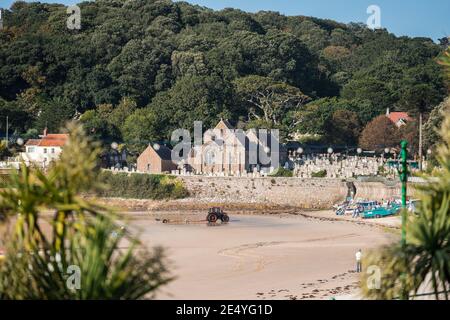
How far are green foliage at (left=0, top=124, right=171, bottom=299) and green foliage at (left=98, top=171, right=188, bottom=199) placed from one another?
40.0 metres

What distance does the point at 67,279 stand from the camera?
7.18 metres

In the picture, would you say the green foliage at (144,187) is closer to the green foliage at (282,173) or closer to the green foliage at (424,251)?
the green foliage at (282,173)

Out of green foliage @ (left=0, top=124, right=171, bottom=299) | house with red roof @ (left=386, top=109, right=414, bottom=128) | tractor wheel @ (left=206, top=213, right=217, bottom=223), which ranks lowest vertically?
tractor wheel @ (left=206, top=213, right=217, bottom=223)

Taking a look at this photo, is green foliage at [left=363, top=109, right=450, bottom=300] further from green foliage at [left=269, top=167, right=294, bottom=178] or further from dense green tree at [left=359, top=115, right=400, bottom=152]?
dense green tree at [left=359, top=115, right=400, bottom=152]

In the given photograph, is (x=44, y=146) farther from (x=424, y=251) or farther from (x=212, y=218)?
(x=424, y=251)

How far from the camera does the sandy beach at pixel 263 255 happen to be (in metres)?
21.1

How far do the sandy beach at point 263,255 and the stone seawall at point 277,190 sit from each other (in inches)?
185

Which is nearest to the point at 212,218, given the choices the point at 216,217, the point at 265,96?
the point at 216,217

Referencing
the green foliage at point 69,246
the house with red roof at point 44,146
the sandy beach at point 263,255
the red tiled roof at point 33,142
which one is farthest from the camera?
the red tiled roof at point 33,142

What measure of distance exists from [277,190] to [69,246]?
4002cm

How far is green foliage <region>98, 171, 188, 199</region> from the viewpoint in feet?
155

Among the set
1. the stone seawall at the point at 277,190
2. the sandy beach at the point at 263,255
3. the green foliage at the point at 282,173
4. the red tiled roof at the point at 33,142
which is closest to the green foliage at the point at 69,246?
the sandy beach at the point at 263,255

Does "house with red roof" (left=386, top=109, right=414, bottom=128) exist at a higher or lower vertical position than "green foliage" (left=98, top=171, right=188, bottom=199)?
higher

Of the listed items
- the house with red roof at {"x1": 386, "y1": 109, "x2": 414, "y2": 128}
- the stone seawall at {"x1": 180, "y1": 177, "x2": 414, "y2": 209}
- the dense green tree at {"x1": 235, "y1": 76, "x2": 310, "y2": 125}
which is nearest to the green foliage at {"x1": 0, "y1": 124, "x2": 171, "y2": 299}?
the stone seawall at {"x1": 180, "y1": 177, "x2": 414, "y2": 209}
